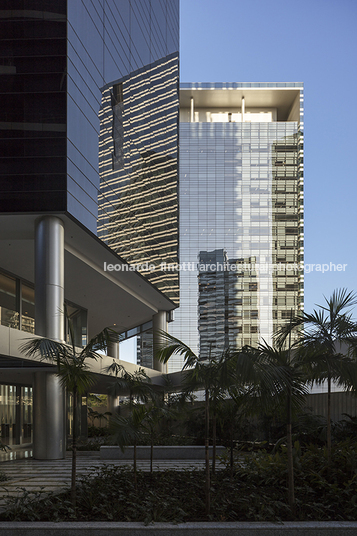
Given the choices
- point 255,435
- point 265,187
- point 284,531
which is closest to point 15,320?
point 255,435

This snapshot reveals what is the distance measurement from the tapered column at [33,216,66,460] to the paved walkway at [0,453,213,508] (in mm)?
732

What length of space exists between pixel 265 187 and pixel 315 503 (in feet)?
406

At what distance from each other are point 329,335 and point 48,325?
1198 centimetres

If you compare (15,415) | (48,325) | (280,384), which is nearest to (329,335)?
(280,384)

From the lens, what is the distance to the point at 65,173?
20.1 metres

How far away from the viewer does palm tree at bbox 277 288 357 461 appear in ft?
33.7

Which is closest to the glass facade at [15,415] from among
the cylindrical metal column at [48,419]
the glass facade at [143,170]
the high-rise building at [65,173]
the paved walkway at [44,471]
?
the high-rise building at [65,173]

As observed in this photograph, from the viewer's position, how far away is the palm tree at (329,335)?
10273 millimetres

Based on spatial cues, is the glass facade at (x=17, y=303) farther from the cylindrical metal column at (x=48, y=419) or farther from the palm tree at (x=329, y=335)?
the palm tree at (x=329, y=335)

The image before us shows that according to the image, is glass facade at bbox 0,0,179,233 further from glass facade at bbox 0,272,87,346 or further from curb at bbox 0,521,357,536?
curb at bbox 0,521,357,536

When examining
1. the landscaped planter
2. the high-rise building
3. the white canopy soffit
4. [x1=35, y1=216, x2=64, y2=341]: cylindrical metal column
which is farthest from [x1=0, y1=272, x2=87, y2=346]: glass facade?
the landscaped planter

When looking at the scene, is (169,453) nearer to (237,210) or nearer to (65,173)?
(65,173)

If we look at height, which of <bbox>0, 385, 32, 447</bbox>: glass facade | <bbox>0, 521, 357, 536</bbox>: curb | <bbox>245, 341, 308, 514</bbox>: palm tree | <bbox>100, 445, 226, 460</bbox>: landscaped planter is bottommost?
<bbox>0, 385, 32, 447</bbox>: glass facade

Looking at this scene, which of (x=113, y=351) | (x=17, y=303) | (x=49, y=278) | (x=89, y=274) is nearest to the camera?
(x=49, y=278)
